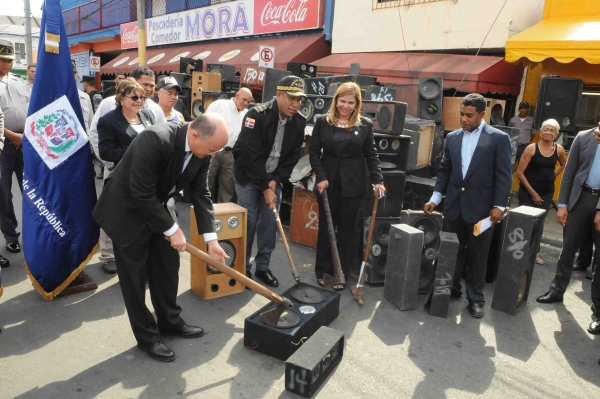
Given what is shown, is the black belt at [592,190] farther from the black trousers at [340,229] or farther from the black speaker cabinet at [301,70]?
the black speaker cabinet at [301,70]

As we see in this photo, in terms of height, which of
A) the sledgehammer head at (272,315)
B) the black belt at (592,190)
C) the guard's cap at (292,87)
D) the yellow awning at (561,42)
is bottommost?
the sledgehammer head at (272,315)

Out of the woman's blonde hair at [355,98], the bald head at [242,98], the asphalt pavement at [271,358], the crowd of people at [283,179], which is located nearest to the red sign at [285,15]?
the bald head at [242,98]

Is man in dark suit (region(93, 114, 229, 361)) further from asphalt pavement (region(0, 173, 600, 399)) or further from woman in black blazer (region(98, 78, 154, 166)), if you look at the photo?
woman in black blazer (region(98, 78, 154, 166))

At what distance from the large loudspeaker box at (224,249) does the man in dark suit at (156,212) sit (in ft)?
2.23

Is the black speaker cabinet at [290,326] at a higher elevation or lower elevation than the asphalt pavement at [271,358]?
higher

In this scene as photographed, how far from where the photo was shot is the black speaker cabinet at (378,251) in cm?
460

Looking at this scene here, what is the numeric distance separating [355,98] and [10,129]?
3.47 m

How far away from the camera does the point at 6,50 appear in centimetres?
431

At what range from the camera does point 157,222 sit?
2.82m

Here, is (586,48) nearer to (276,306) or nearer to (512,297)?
(512,297)

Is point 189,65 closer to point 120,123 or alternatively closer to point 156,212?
point 120,123

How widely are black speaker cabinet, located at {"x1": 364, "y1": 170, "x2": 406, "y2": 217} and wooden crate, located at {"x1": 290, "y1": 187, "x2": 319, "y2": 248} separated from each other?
108 cm

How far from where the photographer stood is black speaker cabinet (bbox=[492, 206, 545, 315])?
4016 millimetres

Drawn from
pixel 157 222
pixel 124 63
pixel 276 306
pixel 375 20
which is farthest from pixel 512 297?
pixel 124 63
